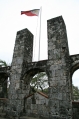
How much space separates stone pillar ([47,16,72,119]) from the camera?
533 cm

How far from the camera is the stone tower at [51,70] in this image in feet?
17.9

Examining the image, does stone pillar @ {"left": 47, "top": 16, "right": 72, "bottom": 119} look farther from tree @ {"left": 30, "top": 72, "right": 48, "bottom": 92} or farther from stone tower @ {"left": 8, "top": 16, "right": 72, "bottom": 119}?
tree @ {"left": 30, "top": 72, "right": 48, "bottom": 92}

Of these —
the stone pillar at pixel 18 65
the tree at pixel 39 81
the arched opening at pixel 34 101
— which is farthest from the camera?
the tree at pixel 39 81

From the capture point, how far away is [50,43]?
22.3ft

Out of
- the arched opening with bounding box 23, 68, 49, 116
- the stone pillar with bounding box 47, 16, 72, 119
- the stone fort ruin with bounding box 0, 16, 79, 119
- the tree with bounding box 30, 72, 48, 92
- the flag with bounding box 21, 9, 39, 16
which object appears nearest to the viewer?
the stone pillar with bounding box 47, 16, 72, 119

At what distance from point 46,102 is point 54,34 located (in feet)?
12.2

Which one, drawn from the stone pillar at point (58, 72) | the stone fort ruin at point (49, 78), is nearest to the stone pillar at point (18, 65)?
the stone fort ruin at point (49, 78)

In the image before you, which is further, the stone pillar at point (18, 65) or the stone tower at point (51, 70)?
the stone pillar at point (18, 65)

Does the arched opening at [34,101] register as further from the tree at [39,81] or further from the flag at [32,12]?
the tree at [39,81]

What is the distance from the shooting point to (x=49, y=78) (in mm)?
6129

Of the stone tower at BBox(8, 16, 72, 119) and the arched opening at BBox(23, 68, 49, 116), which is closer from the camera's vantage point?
the stone tower at BBox(8, 16, 72, 119)

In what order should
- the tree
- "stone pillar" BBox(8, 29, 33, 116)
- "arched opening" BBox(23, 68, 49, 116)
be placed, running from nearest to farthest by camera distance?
1. "arched opening" BBox(23, 68, 49, 116)
2. "stone pillar" BBox(8, 29, 33, 116)
3. the tree

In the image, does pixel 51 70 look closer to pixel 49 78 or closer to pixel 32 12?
pixel 49 78

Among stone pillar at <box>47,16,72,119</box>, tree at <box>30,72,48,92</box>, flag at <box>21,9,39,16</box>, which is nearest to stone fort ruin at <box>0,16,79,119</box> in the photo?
stone pillar at <box>47,16,72,119</box>
